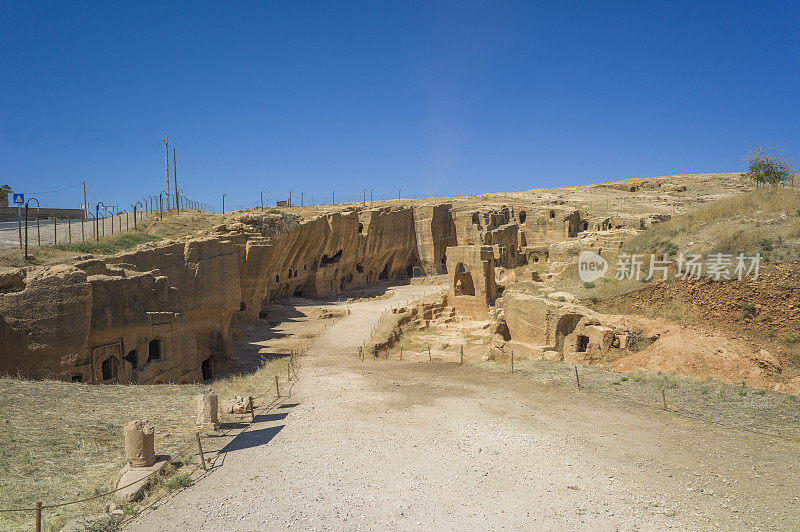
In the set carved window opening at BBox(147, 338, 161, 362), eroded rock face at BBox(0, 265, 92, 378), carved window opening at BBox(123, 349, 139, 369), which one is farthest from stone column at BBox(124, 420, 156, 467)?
carved window opening at BBox(147, 338, 161, 362)

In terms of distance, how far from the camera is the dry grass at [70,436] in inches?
280

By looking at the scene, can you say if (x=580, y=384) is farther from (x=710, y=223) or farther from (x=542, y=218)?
(x=542, y=218)

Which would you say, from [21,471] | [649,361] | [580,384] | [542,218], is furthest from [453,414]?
[542,218]

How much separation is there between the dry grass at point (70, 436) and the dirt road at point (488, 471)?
123 cm

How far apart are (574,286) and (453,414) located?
1140 cm

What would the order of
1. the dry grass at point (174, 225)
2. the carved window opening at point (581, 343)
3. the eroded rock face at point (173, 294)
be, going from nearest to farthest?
the eroded rock face at point (173, 294) → the carved window opening at point (581, 343) → the dry grass at point (174, 225)

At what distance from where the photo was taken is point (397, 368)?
1689cm

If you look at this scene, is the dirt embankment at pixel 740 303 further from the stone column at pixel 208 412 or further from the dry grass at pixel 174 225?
the dry grass at pixel 174 225

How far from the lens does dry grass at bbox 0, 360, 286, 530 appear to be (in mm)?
7105

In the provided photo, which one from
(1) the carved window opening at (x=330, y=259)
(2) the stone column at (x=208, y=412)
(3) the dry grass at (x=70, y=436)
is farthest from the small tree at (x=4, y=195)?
(2) the stone column at (x=208, y=412)

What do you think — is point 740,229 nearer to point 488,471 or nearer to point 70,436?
point 488,471

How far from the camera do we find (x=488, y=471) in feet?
28.3

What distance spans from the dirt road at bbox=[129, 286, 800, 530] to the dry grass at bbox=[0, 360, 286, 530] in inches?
48.4

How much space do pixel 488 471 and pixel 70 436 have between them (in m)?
7.46
